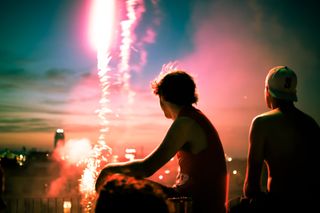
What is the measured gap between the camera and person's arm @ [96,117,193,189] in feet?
9.65

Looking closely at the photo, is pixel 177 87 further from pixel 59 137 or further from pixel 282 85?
pixel 59 137

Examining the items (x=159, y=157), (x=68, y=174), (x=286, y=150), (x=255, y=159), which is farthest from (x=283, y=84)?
(x=68, y=174)

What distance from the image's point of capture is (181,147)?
3260mm

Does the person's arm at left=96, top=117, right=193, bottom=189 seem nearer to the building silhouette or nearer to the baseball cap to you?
the baseball cap

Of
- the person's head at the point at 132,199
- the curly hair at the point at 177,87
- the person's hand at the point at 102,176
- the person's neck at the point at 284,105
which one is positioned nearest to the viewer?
the person's head at the point at 132,199

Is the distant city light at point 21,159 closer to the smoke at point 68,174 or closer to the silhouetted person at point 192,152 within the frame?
the smoke at point 68,174

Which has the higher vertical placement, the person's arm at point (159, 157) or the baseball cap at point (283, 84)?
the baseball cap at point (283, 84)

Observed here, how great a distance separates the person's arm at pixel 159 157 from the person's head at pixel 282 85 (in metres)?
1.00

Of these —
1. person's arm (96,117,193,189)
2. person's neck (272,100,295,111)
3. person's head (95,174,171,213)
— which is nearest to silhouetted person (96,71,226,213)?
person's arm (96,117,193,189)

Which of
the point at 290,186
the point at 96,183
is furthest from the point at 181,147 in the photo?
the point at 290,186

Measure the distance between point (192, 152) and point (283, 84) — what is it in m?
1.10

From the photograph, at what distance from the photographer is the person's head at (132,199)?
5.21 ft

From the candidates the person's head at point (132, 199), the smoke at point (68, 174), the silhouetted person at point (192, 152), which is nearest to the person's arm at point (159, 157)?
the silhouetted person at point (192, 152)

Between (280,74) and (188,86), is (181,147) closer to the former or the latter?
(188,86)
